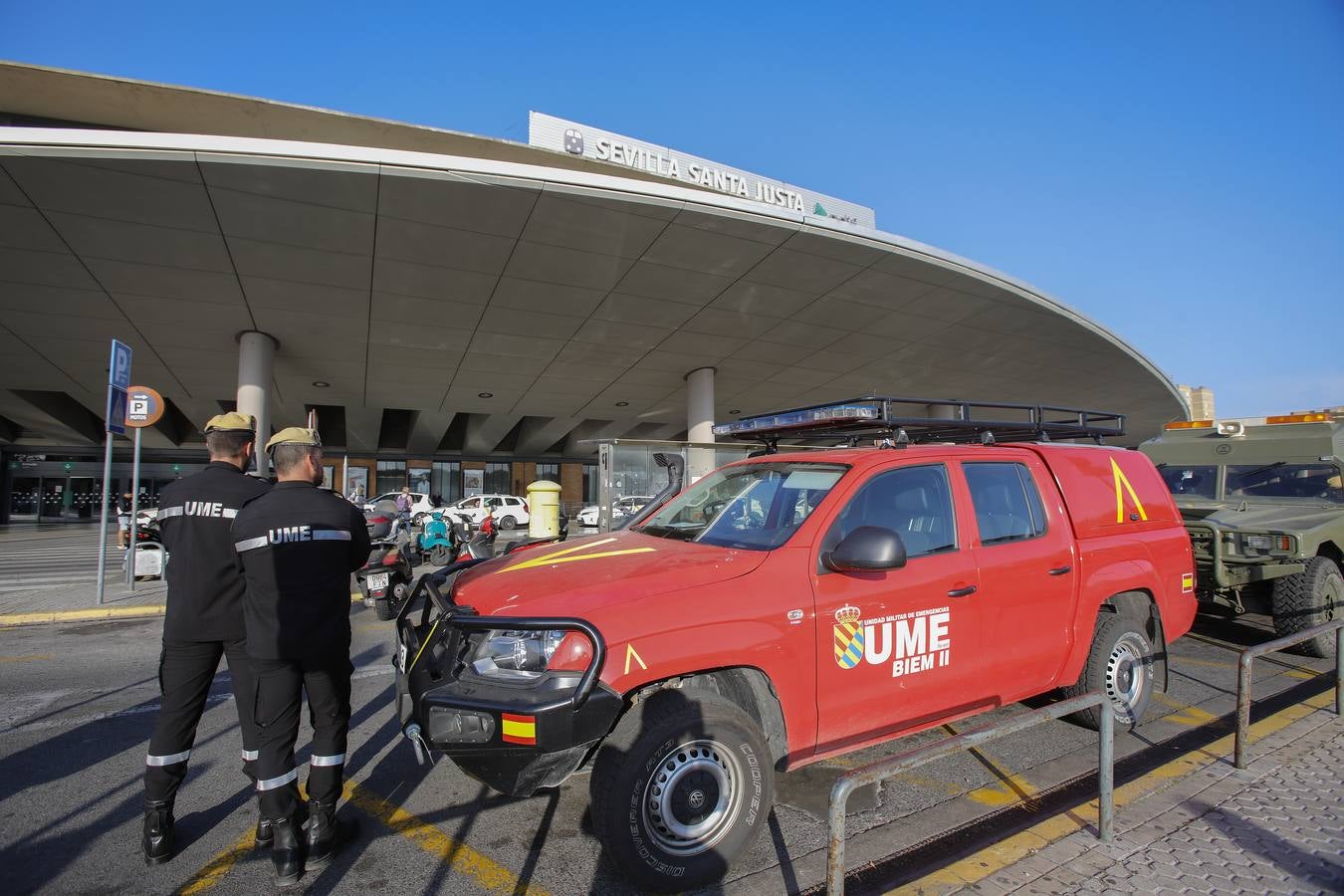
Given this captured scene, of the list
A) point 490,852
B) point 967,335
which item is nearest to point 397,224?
point 490,852

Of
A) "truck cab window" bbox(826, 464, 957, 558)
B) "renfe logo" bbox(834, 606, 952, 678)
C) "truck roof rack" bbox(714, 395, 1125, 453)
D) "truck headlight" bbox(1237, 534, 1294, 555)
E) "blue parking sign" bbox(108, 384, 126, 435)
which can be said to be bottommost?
"renfe logo" bbox(834, 606, 952, 678)

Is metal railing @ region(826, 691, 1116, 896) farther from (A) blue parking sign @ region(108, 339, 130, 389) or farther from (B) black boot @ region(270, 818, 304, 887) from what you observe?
(A) blue parking sign @ region(108, 339, 130, 389)

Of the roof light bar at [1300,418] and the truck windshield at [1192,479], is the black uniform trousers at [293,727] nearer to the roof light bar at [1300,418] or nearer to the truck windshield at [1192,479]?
the truck windshield at [1192,479]

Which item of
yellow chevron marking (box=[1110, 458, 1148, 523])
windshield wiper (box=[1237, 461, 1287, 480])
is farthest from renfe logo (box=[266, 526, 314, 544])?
windshield wiper (box=[1237, 461, 1287, 480])

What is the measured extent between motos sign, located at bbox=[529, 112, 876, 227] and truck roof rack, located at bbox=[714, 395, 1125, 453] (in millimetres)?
14153

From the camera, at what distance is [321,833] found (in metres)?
2.82

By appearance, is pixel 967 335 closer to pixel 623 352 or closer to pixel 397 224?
pixel 623 352

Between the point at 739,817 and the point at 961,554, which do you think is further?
the point at 961,554

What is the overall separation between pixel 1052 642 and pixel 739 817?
2208 millimetres

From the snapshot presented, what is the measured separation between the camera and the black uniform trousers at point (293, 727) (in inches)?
106

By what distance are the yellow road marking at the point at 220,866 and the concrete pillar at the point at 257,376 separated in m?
15.2

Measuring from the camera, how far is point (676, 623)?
2.55 metres

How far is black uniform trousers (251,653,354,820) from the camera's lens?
2701mm

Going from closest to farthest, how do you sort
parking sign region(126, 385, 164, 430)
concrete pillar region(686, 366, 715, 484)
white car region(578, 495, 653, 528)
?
1. parking sign region(126, 385, 164, 430)
2. white car region(578, 495, 653, 528)
3. concrete pillar region(686, 366, 715, 484)
